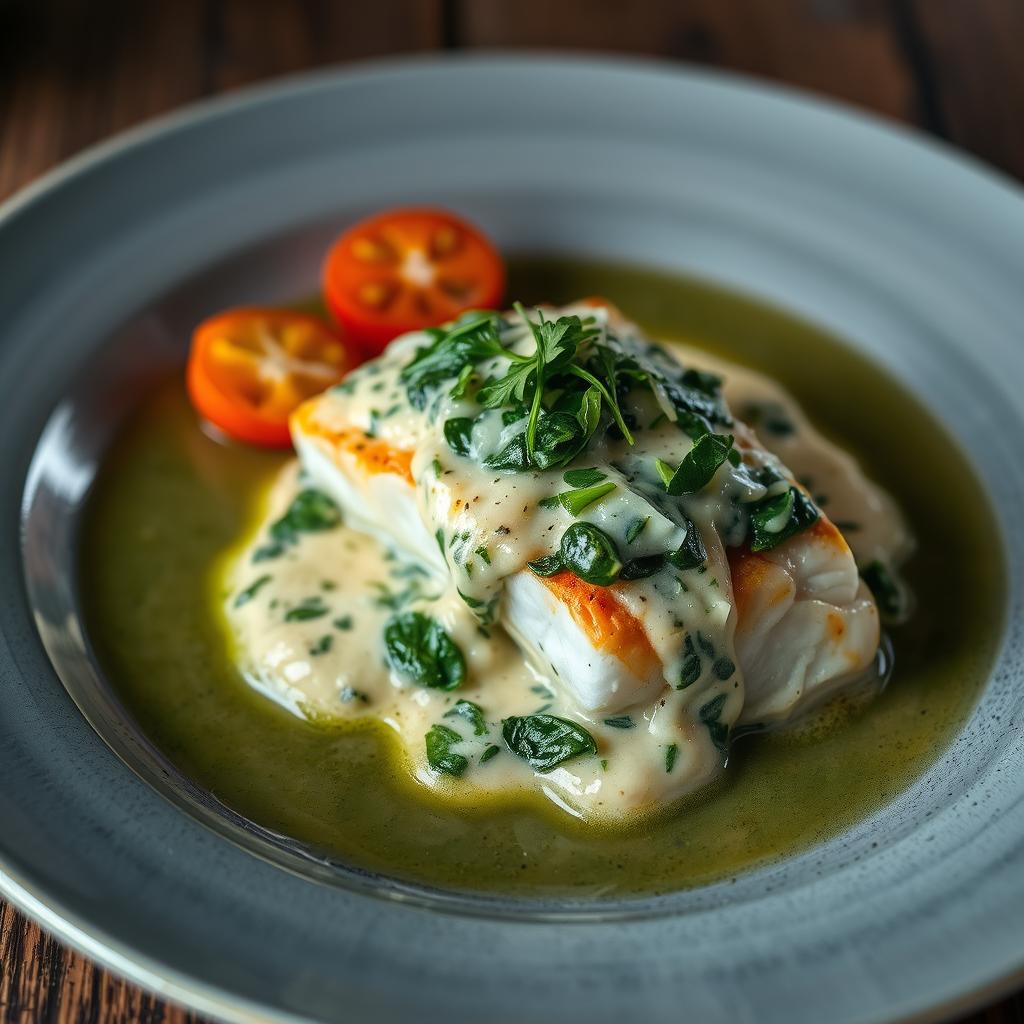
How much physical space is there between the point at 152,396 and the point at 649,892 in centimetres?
249

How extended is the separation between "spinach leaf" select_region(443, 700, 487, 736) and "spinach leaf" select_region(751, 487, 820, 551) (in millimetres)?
857

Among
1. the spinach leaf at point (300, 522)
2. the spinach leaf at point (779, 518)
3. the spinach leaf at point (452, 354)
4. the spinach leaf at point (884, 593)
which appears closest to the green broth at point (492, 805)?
the spinach leaf at point (884, 593)

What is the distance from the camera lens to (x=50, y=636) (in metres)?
3.64

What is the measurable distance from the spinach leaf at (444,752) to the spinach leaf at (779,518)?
95cm

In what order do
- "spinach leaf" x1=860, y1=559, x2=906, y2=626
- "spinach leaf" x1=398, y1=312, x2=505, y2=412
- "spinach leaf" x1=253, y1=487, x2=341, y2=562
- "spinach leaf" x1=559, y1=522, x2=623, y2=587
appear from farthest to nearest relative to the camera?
"spinach leaf" x1=253, y1=487, x2=341, y2=562 < "spinach leaf" x1=860, y1=559, x2=906, y2=626 < "spinach leaf" x1=398, y1=312, x2=505, y2=412 < "spinach leaf" x1=559, y1=522, x2=623, y2=587

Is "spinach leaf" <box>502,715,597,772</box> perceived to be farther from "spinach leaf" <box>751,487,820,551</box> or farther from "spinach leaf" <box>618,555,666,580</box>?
"spinach leaf" <box>751,487,820,551</box>

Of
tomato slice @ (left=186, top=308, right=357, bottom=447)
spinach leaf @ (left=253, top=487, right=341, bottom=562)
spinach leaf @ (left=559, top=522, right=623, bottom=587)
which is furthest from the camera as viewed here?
tomato slice @ (left=186, top=308, right=357, bottom=447)

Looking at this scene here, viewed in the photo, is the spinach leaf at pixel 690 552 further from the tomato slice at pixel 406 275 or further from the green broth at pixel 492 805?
the tomato slice at pixel 406 275

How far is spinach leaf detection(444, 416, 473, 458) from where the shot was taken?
3.49 metres

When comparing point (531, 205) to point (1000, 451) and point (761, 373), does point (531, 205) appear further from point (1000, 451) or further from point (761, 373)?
point (1000, 451)

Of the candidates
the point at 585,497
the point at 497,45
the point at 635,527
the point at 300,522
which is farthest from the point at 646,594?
the point at 497,45

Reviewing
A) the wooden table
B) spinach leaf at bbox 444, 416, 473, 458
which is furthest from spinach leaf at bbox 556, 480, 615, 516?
the wooden table

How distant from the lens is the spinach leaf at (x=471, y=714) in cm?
345

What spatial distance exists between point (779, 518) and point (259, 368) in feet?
6.29
